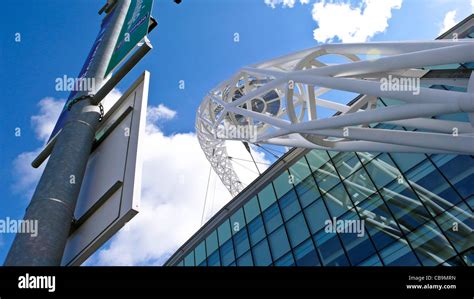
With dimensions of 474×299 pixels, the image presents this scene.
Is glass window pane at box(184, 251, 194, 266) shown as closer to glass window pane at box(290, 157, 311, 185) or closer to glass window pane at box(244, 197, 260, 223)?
glass window pane at box(244, 197, 260, 223)

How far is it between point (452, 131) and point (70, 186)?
391 inches

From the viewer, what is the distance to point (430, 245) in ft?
50.6

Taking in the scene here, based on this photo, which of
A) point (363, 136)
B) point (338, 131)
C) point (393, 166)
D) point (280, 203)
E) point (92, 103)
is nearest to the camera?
point (92, 103)

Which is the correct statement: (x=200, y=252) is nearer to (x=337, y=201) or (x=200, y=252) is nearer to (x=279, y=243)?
(x=279, y=243)

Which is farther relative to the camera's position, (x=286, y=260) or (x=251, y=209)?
(x=251, y=209)

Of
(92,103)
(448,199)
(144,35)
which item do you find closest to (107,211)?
(92,103)

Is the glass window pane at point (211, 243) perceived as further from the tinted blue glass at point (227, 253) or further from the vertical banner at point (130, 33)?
the vertical banner at point (130, 33)

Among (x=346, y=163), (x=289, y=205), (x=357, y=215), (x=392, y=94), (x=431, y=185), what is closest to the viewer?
(x=392, y=94)

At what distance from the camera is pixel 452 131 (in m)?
10.6

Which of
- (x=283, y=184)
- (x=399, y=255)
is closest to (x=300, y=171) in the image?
(x=283, y=184)

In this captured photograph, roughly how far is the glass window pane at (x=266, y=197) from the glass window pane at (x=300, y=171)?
66.5 inches

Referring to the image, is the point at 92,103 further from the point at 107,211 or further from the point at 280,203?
the point at 280,203

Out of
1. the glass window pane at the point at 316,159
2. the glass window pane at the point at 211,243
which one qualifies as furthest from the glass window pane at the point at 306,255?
the glass window pane at the point at 211,243

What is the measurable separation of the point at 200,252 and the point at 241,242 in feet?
14.4
